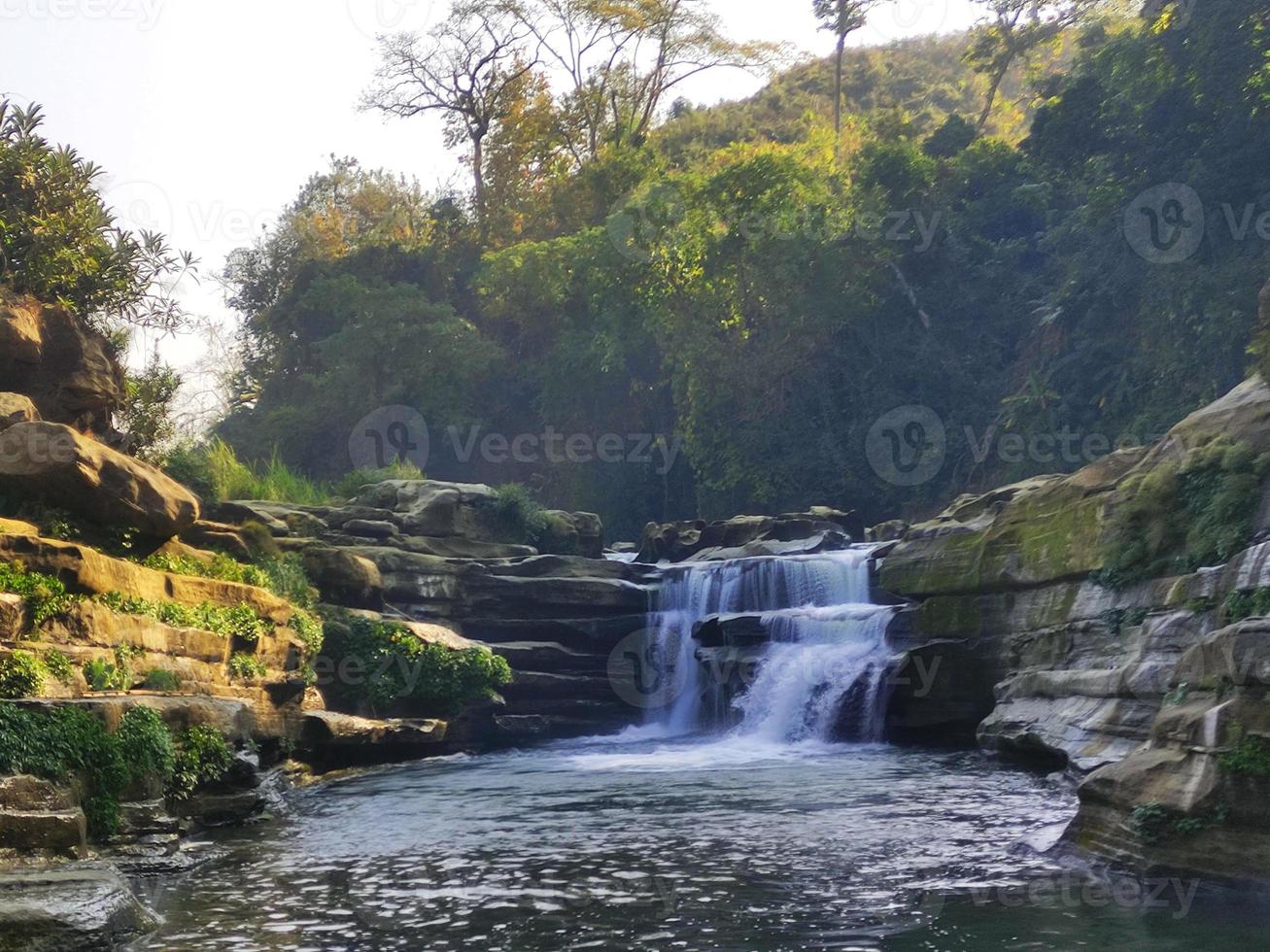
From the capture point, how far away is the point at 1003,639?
22.2 m

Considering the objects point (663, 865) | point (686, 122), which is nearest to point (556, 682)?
point (663, 865)

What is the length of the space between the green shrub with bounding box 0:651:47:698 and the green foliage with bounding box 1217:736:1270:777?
11.9 metres

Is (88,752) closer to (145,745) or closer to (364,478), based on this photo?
(145,745)

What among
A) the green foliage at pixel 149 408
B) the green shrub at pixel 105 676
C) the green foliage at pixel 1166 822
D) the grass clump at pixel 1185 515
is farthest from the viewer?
the green foliage at pixel 149 408

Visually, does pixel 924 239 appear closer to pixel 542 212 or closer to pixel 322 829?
pixel 542 212

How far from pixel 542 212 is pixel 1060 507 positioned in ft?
136

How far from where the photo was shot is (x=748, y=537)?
115 feet

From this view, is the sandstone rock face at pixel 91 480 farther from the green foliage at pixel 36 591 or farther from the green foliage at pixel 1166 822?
the green foliage at pixel 1166 822

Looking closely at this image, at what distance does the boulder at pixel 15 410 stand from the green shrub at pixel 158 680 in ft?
16.0

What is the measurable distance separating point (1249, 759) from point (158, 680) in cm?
1323

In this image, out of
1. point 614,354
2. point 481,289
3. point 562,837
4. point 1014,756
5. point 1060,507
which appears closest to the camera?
point 562,837

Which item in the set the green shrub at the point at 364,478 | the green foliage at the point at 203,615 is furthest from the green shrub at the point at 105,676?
the green shrub at the point at 364,478

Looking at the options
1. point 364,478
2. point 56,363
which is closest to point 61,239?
point 56,363

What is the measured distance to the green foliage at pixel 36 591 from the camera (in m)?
15.4
